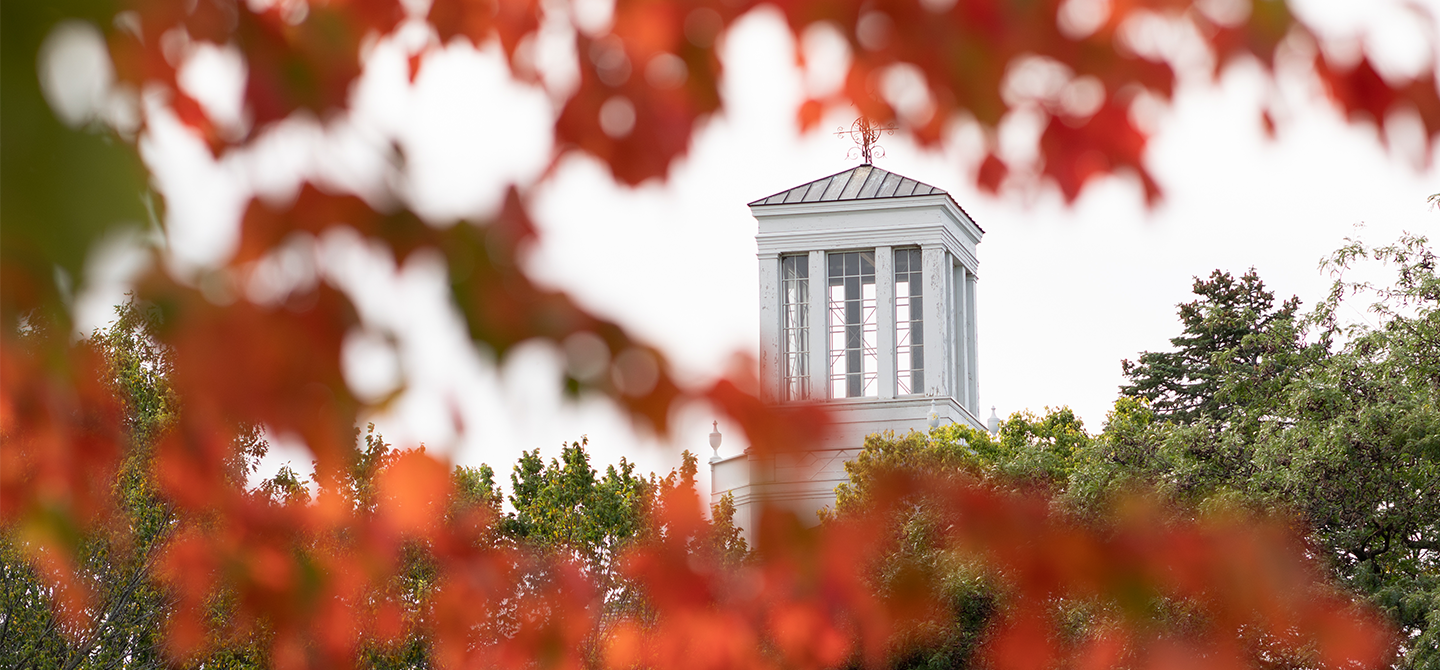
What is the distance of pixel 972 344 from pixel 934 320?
8.80 ft

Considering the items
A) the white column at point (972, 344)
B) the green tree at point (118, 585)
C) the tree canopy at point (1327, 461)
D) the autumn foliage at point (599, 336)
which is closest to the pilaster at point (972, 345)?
the white column at point (972, 344)

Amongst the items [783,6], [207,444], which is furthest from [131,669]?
[783,6]

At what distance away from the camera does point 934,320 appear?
3322 centimetres

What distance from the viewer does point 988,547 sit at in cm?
253

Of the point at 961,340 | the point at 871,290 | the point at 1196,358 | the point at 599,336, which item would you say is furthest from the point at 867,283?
the point at 599,336

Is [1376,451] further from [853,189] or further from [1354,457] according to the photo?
[853,189]

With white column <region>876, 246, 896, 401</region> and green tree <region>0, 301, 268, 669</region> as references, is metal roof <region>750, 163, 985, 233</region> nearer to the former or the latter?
white column <region>876, 246, 896, 401</region>

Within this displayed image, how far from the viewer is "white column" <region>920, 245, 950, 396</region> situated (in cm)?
3291

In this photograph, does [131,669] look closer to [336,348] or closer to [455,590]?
[455,590]

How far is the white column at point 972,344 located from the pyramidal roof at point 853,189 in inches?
116

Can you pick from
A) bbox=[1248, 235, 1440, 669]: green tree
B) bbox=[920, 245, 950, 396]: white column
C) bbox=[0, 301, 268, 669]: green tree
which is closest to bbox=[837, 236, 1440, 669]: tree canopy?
bbox=[1248, 235, 1440, 669]: green tree

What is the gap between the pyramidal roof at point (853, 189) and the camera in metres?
33.9

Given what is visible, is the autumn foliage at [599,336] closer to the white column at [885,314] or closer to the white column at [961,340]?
the white column at [885,314]

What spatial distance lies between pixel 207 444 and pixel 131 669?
17.2 m
